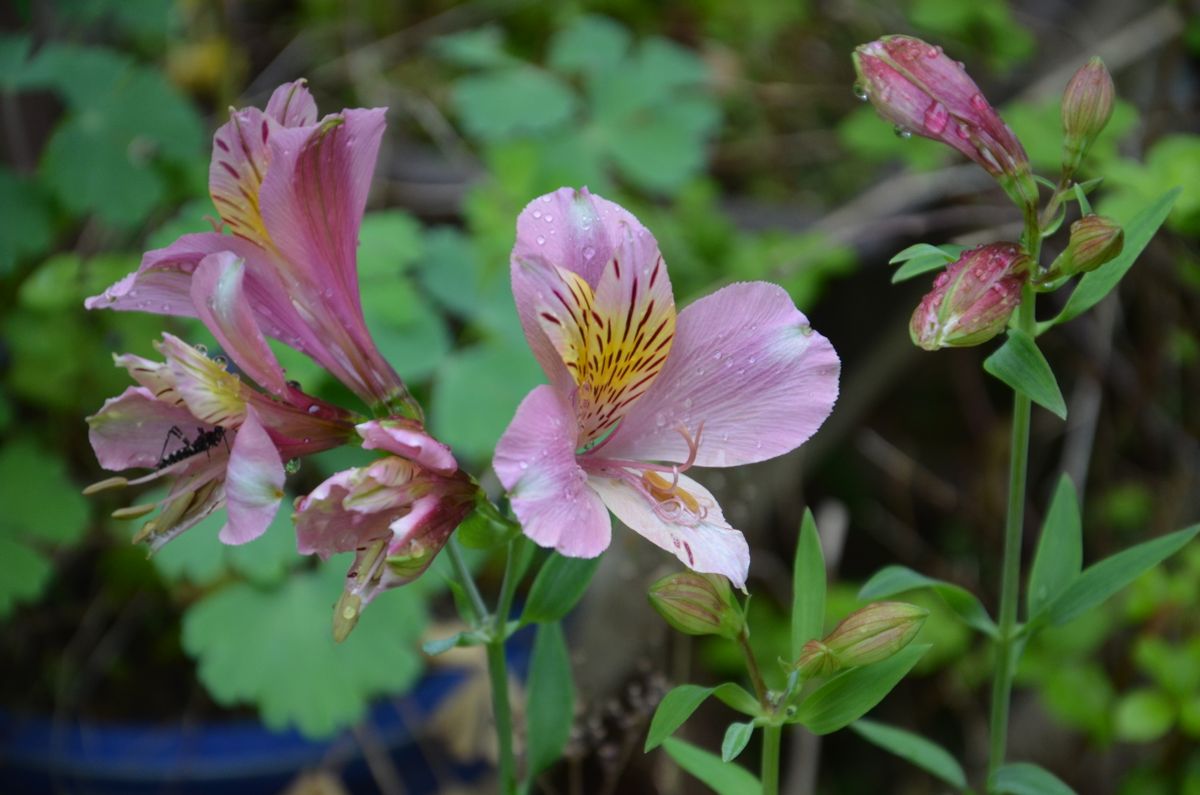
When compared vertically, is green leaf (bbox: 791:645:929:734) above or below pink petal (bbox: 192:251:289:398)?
below

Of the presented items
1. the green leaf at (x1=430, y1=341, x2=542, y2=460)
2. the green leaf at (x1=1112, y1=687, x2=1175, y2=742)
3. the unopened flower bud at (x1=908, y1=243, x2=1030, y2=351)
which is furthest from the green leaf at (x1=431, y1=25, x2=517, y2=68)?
the unopened flower bud at (x1=908, y1=243, x2=1030, y2=351)

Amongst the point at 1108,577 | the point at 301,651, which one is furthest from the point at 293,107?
the point at 301,651

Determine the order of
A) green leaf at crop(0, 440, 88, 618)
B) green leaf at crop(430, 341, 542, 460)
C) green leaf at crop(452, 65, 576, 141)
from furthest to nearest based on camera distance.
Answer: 1. green leaf at crop(452, 65, 576, 141)
2. green leaf at crop(430, 341, 542, 460)
3. green leaf at crop(0, 440, 88, 618)

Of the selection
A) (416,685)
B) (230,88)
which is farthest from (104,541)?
(230,88)

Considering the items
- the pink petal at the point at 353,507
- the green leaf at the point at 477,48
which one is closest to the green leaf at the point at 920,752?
the pink petal at the point at 353,507

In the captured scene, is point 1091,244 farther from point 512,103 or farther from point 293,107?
point 512,103

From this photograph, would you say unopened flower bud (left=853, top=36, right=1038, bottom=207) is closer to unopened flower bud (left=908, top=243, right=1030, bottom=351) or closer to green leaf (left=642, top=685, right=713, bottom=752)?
unopened flower bud (left=908, top=243, right=1030, bottom=351)
